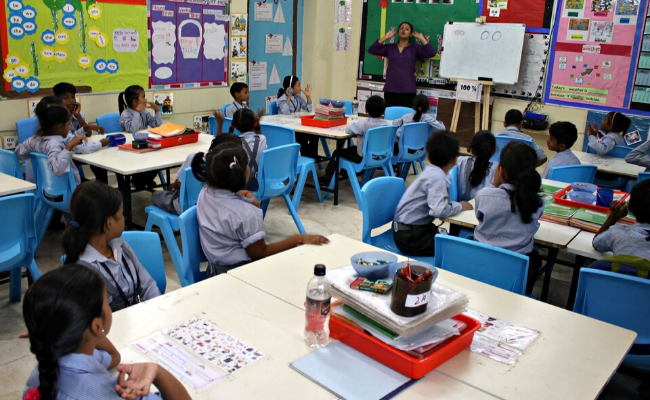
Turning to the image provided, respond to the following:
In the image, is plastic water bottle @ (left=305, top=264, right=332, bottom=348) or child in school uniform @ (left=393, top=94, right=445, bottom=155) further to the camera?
child in school uniform @ (left=393, top=94, right=445, bottom=155)

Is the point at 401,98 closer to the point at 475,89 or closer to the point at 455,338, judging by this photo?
the point at 475,89

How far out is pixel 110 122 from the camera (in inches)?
207

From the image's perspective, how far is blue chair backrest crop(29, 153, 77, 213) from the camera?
3.83m

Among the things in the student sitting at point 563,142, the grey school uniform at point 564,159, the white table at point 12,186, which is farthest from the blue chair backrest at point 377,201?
the white table at point 12,186

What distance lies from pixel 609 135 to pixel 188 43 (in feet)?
15.0

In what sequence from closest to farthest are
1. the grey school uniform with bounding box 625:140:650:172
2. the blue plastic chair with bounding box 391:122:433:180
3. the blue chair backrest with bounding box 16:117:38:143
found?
the grey school uniform with bounding box 625:140:650:172 < the blue chair backrest with bounding box 16:117:38:143 < the blue plastic chair with bounding box 391:122:433:180

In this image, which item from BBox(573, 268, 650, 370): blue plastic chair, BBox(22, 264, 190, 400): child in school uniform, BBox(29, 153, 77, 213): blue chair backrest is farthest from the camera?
BBox(29, 153, 77, 213): blue chair backrest

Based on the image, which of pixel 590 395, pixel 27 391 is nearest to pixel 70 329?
pixel 27 391

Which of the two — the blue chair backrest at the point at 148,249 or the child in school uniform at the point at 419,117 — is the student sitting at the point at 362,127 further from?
the blue chair backrest at the point at 148,249

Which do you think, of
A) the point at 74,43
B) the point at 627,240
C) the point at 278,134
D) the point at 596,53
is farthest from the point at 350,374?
the point at 596,53

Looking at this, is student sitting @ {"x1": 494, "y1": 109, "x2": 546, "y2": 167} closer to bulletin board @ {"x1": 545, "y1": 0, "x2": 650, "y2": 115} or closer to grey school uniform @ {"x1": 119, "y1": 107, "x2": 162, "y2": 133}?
bulletin board @ {"x1": 545, "y1": 0, "x2": 650, "y2": 115}

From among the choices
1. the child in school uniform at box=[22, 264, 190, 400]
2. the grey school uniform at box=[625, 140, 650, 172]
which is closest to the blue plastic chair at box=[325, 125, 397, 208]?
the grey school uniform at box=[625, 140, 650, 172]

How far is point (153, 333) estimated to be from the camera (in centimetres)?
174

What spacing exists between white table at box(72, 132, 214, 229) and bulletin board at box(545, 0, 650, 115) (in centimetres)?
450
